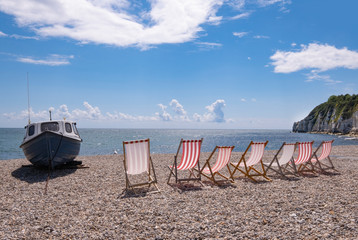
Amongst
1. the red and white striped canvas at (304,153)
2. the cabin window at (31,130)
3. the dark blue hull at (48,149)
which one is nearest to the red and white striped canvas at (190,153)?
the red and white striped canvas at (304,153)

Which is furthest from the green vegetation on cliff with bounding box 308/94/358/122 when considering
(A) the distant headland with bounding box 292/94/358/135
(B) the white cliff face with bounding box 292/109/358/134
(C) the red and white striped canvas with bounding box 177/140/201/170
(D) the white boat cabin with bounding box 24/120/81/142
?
(D) the white boat cabin with bounding box 24/120/81/142

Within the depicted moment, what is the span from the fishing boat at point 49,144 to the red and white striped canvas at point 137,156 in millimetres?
5539

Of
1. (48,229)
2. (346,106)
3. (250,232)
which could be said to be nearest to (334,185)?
(250,232)

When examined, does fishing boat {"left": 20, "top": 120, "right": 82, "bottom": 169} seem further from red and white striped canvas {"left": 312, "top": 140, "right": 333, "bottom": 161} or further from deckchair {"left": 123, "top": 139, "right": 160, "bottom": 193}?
red and white striped canvas {"left": 312, "top": 140, "right": 333, "bottom": 161}

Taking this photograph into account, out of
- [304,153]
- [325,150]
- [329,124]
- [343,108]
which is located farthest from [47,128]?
→ [329,124]

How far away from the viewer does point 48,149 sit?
38.3 feet

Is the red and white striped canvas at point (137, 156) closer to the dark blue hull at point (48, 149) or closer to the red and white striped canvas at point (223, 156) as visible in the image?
the red and white striped canvas at point (223, 156)

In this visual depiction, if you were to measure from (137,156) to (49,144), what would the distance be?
579 cm

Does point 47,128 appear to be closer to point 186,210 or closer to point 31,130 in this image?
point 31,130

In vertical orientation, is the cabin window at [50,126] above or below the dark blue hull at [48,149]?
above

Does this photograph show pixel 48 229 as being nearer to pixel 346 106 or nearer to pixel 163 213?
pixel 163 213

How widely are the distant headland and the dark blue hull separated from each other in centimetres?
8802

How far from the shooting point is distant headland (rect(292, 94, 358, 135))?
85.7 meters

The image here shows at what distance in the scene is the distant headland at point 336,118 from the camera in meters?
85.7
